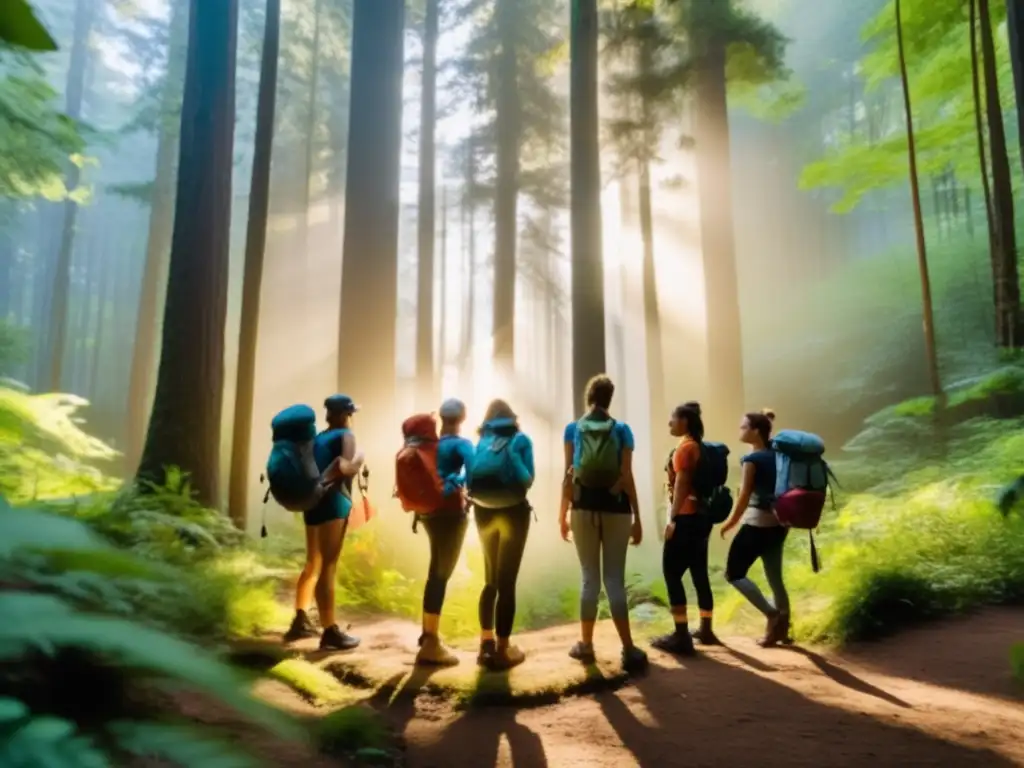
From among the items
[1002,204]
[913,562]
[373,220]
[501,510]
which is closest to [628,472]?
[501,510]

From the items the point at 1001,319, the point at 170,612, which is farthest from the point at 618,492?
the point at 1001,319

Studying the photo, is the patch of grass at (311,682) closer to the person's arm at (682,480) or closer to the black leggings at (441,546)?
the black leggings at (441,546)

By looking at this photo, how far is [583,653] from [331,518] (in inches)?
98.4

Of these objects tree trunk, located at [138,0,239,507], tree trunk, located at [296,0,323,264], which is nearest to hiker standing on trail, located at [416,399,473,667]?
tree trunk, located at [138,0,239,507]

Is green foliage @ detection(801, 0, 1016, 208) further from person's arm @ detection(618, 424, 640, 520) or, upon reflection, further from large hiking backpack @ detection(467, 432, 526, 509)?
large hiking backpack @ detection(467, 432, 526, 509)

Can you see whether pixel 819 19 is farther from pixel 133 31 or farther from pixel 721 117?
pixel 133 31

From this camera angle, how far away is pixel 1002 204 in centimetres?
951

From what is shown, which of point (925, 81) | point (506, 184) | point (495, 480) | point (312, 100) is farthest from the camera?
point (312, 100)

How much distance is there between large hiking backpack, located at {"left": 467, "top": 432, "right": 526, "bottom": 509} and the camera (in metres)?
5.17

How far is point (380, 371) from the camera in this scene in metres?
11.0

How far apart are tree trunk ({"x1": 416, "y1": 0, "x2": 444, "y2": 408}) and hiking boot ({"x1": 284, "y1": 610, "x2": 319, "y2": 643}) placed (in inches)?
515

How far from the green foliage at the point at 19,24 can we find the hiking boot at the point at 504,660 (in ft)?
16.6

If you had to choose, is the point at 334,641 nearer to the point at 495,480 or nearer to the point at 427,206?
the point at 495,480

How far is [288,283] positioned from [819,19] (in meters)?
32.7
